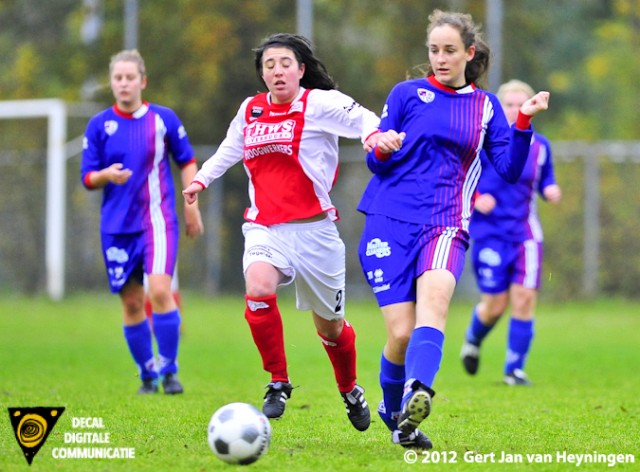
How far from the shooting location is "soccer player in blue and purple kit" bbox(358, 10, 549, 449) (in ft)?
20.4

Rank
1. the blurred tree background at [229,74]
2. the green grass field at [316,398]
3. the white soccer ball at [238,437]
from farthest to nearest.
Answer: the blurred tree background at [229,74] < the green grass field at [316,398] < the white soccer ball at [238,437]

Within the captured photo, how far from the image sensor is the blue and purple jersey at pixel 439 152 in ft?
20.8

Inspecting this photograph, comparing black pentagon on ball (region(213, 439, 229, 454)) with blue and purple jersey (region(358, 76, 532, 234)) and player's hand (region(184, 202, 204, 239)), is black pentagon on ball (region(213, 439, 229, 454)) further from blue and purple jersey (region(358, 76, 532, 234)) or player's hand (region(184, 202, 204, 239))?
Result: player's hand (region(184, 202, 204, 239))

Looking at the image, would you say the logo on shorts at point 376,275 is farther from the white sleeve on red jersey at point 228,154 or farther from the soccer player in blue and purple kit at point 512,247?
the soccer player in blue and purple kit at point 512,247

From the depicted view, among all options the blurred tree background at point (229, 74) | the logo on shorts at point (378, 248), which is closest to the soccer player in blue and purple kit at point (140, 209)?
the logo on shorts at point (378, 248)

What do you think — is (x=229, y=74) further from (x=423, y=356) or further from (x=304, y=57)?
(x=423, y=356)

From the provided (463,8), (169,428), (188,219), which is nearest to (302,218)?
(169,428)

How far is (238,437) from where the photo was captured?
557cm

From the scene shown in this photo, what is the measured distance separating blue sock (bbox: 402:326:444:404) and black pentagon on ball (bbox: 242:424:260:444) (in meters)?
0.72

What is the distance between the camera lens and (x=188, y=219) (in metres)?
8.77

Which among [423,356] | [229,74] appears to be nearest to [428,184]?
[423,356]

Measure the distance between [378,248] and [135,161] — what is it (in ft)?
10.3

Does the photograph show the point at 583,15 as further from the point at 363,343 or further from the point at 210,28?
the point at 363,343

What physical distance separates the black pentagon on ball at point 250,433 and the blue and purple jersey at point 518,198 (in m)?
5.36
